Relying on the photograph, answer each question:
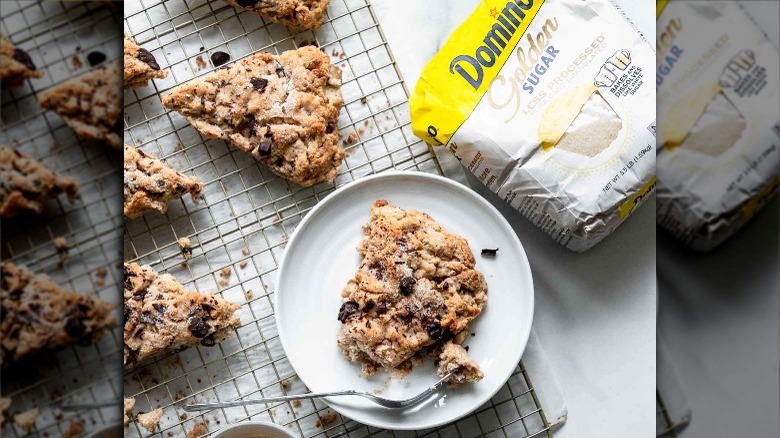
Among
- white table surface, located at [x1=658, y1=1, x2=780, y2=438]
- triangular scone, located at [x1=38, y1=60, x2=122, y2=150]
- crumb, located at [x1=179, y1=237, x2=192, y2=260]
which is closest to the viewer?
white table surface, located at [x1=658, y1=1, x2=780, y2=438]

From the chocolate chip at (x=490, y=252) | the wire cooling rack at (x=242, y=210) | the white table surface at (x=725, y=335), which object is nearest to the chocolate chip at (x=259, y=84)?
the wire cooling rack at (x=242, y=210)

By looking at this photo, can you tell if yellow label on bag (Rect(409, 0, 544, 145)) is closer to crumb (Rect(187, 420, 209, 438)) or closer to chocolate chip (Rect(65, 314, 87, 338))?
crumb (Rect(187, 420, 209, 438))

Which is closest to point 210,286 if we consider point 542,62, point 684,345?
point 542,62

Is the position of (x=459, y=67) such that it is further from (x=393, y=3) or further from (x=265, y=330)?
(x=265, y=330)

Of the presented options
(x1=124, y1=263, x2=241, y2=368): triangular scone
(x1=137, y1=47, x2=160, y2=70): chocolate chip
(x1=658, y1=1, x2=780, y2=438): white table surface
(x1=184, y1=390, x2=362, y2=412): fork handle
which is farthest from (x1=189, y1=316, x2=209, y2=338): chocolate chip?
(x1=658, y1=1, x2=780, y2=438): white table surface

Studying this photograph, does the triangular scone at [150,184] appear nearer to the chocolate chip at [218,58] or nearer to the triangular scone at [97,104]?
the chocolate chip at [218,58]
